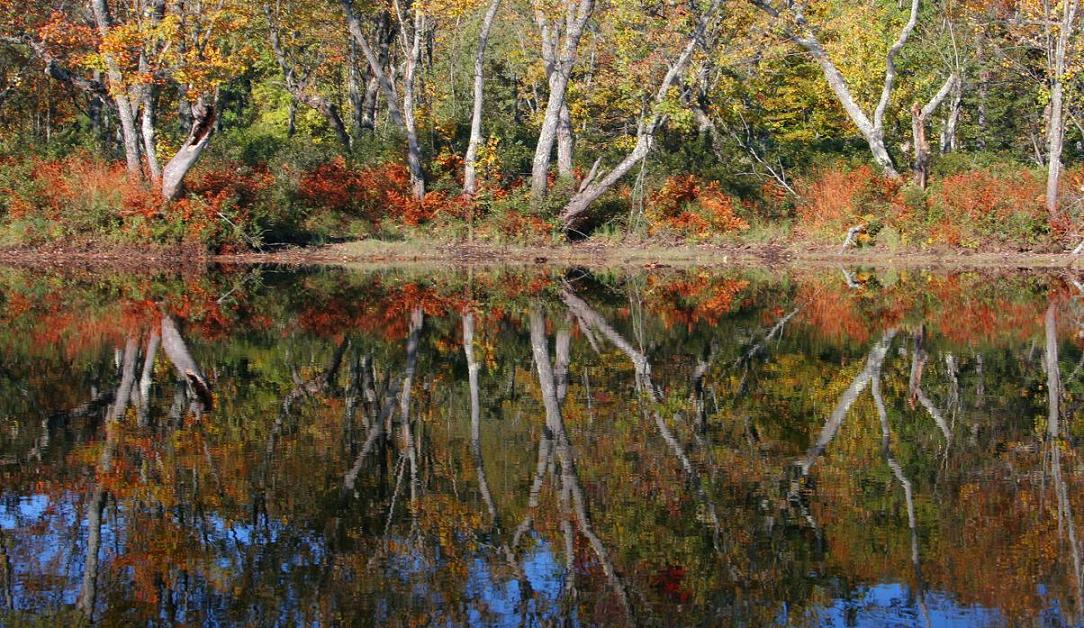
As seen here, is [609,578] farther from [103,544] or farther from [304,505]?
[103,544]

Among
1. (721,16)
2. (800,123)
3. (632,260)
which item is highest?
(721,16)

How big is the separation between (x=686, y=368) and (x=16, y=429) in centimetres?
717

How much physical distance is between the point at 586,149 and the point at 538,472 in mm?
28892

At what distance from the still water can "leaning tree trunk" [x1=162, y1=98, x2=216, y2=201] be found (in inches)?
454

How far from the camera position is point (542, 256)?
103 ft

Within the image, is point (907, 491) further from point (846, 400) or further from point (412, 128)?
point (412, 128)

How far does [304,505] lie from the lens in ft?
27.1

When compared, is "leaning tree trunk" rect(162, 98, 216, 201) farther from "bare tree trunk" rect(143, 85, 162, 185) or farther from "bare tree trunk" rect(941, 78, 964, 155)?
"bare tree trunk" rect(941, 78, 964, 155)

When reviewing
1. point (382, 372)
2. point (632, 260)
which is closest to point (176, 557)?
point (382, 372)

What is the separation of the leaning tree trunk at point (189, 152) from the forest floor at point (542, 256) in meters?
1.42

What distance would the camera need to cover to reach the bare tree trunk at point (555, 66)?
30703mm

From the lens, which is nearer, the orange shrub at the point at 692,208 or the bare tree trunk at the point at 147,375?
the bare tree trunk at the point at 147,375

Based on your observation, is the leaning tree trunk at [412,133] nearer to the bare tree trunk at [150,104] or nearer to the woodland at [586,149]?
the woodland at [586,149]

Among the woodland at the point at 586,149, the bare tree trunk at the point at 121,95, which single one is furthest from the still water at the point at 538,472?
the woodland at the point at 586,149
